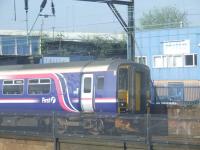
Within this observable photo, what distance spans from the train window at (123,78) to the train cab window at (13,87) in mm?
4679

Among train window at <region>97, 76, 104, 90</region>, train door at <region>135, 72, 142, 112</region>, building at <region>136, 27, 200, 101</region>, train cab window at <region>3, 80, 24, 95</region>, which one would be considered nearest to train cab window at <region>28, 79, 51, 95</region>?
train cab window at <region>3, 80, 24, 95</region>

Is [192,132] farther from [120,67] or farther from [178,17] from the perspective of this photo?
[178,17]

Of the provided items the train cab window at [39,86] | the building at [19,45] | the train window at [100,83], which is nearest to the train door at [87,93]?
the train window at [100,83]

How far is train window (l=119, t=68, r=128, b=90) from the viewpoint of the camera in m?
21.8

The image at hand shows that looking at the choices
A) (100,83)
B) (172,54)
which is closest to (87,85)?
(100,83)

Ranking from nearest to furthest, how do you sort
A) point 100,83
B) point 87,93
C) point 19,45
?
1. point 100,83
2. point 87,93
3. point 19,45

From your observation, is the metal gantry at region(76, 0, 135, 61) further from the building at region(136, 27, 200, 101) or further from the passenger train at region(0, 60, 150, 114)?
the building at region(136, 27, 200, 101)

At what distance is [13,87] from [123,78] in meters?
5.36

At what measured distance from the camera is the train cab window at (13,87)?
24281mm

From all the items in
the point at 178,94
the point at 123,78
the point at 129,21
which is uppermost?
the point at 129,21

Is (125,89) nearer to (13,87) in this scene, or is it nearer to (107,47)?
(13,87)

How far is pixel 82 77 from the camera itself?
2239cm

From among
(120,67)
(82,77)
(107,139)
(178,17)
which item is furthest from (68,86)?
(178,17)

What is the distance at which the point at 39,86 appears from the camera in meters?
23.8
